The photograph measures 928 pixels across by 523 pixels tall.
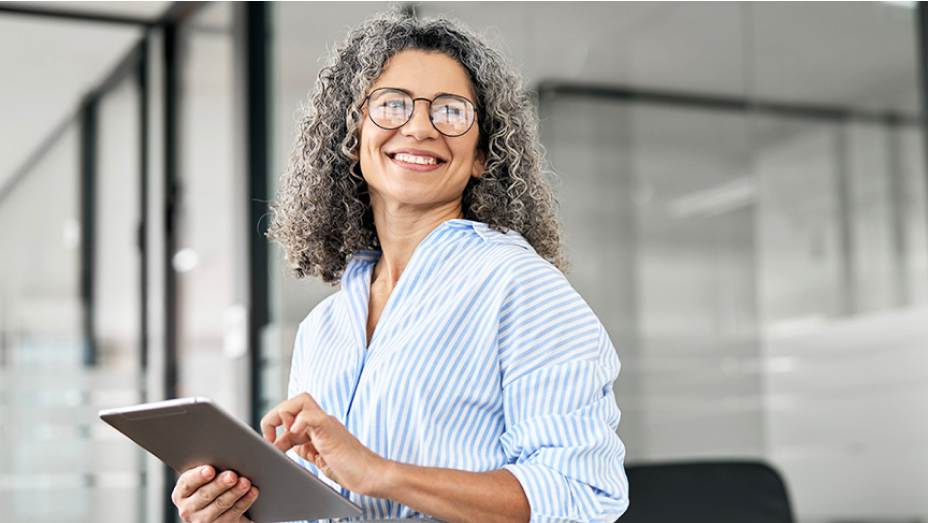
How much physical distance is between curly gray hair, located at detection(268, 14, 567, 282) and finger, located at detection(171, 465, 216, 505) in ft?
1.48

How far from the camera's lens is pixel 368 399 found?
4.19 feet

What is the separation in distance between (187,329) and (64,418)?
597mm

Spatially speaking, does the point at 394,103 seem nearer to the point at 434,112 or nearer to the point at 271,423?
the point at 434,112

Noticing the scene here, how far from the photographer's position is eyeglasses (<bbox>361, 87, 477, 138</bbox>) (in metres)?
1.36

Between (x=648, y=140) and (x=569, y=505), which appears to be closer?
(x=569, y=505)

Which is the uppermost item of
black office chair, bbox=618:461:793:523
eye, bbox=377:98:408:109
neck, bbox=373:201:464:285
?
eye, bbox=377:98:408:109

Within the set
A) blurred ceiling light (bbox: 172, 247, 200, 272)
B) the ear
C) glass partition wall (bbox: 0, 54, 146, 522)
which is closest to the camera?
the ear

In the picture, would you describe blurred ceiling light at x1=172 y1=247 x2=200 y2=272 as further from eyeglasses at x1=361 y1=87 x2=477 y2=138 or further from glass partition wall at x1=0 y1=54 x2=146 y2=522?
eyeglasses at x1=361 y1=87 x2=477 y2=138

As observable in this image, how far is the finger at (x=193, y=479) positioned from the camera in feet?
3.91

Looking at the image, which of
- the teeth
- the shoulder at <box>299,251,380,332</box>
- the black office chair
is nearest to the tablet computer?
the shoulder at <box>299,251,380,332</box>

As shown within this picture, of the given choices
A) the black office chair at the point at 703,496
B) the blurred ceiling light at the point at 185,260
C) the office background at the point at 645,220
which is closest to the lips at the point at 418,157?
the black office chair at the point at 703,496

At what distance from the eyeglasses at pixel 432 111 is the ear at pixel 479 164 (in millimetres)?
85

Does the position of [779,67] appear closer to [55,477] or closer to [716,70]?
[716,70]

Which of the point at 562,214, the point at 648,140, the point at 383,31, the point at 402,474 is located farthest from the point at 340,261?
the point at 648,140
